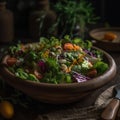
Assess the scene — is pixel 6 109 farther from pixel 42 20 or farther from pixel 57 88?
pixel 42 20

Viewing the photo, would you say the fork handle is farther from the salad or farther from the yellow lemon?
the yellow lemon

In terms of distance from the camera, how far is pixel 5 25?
1999 millimetres

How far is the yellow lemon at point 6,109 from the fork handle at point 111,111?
0.98 feet

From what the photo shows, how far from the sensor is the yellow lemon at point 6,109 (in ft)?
3.91

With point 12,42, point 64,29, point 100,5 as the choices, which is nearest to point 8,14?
point 12,42

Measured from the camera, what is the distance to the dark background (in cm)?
225

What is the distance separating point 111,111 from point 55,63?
25cm

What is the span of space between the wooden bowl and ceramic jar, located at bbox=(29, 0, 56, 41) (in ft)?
2.71

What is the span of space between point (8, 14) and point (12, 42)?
0.15 m

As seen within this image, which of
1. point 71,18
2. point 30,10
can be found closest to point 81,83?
point 71,18

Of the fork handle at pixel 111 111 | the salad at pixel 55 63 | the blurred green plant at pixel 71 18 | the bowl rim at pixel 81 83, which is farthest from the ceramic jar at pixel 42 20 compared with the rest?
the fork handle at pixel 111 111

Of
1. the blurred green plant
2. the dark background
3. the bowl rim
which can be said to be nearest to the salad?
the bowl rim

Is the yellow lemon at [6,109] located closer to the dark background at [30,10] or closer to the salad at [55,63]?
the salad at [55,63]

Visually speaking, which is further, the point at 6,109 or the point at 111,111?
the point at 6,109
